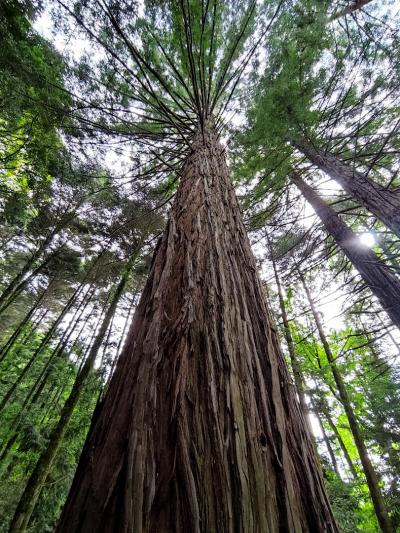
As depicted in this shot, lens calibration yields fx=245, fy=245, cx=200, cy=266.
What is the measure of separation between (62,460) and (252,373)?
Result: 758cm

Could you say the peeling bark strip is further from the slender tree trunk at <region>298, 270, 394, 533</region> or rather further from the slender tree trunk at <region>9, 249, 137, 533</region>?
the slender tree trunk at <region>9, 249, 137, 533</region>

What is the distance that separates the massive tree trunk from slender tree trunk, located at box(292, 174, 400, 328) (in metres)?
0.70

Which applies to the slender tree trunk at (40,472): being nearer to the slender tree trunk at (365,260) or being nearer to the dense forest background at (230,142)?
the dense forest background at (230,142)

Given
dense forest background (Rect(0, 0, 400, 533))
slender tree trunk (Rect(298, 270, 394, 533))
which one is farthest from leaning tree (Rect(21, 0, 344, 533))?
slender tree trunk (Rect(298, 270, 394, 533))

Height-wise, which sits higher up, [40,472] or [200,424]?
[40,472]

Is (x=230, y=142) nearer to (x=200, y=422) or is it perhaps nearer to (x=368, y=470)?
(x=200, y=422)

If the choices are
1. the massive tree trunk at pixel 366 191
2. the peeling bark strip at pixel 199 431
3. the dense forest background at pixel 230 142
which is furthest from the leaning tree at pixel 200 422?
the massive tree trunk at pixel 366 191

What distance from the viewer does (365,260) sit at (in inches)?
151

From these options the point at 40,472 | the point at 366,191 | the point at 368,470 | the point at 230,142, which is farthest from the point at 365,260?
the point at 40,472

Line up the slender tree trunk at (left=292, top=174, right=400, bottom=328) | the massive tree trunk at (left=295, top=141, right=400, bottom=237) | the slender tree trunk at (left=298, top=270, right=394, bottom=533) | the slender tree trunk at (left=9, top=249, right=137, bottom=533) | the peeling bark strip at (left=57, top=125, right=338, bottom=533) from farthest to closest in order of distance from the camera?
the slender tree trunk at (left=298, top=270, right=394, bottom=533), the slender tree trunk at (left=9, top=249, right=137, bottom=533), the slender tree trunk at (left=292, top=174, right=400, bottom=328), the massive tree trunk at (left=295, top=141, right=400, bottom=237), the peeling bark strip at (left=57, top=125, right=338, bottom=533)

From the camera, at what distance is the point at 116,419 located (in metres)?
0.70

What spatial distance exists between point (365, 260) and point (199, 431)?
413cm

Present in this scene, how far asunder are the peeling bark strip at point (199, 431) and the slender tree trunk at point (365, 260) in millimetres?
2644

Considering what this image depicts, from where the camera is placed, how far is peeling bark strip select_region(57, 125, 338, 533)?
54 centimetres
